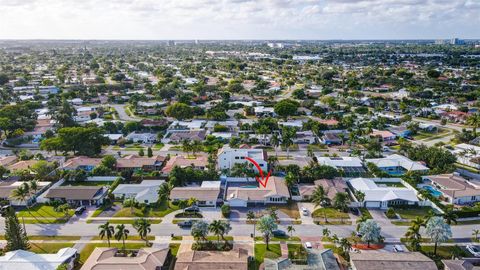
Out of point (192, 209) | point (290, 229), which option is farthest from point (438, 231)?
point (192, 209)

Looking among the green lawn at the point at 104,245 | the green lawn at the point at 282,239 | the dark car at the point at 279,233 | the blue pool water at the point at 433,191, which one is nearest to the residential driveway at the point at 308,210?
the dark car at the point at 279,233

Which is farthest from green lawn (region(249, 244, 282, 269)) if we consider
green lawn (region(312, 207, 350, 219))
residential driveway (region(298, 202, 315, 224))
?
green lawn (region(312, 207, 350, 219))

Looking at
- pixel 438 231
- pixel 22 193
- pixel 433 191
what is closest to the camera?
pixel 438 231

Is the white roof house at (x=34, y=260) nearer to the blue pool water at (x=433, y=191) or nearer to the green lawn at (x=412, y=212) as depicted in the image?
the green lawn at (x=412, y=212)

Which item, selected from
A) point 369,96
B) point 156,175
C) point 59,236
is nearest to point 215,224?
point 59,236

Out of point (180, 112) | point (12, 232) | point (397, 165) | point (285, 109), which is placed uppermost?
point (285, 109)

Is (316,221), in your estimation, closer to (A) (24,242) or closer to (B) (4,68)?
(A) (24,242)

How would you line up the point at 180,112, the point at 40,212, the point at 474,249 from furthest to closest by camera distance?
the point at 180,112
the point at 40,212
the point at 474,249

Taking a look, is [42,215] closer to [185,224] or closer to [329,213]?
[185,224]
